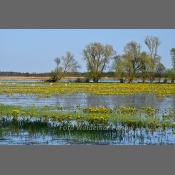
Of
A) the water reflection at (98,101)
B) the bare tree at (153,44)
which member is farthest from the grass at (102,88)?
the bare tree at (153,44)

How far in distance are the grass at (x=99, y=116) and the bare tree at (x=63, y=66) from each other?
0.79m

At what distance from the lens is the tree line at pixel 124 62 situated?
1154cm

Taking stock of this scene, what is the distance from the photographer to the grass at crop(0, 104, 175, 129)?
441 inches

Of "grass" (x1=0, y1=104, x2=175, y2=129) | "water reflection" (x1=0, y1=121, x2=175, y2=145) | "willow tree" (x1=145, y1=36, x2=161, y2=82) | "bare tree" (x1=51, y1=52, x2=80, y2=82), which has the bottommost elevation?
"water reflection" (x1=0, y1=121, x2=175, y2=145)

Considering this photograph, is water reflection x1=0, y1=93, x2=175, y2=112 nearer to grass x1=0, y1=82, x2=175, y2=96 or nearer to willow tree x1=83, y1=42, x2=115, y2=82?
grass x1=0, y1=82, x2=175, y2=96

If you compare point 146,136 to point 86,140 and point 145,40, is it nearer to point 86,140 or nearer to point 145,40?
point 86,140

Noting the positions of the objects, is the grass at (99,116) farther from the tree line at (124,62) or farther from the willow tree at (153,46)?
the willow tree at (153,46)

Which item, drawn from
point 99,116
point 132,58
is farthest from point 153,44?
point 99,116

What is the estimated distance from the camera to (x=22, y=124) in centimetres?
1144

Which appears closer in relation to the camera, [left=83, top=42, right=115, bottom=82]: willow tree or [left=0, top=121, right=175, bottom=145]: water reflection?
[left=0, top=121, right=175, bottom=145]: water reflection

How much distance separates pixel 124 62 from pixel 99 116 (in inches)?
54.4

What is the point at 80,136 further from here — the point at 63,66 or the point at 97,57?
the point at 97,57

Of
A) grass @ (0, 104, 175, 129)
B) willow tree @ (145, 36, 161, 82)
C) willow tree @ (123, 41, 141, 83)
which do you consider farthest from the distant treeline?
willow tree @ (145, 36, 161, 82)

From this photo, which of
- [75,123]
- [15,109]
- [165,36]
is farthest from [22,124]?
[165,36]
